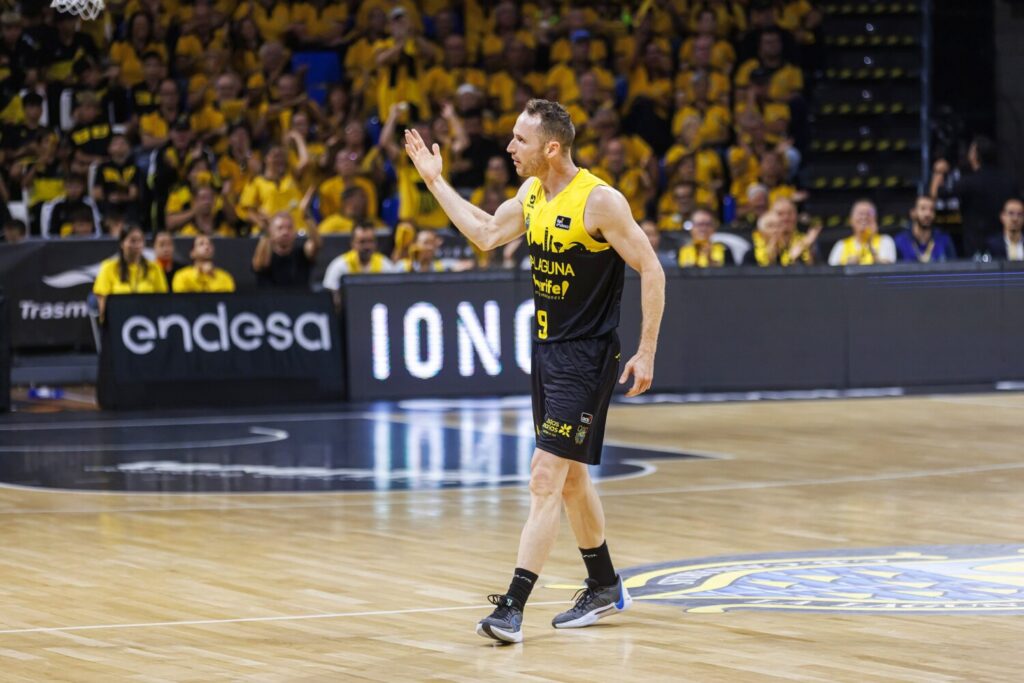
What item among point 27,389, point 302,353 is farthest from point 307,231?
point 27,389

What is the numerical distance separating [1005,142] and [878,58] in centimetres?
220

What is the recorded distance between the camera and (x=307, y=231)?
762 inches

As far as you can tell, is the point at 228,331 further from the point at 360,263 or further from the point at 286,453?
the point at 286,453

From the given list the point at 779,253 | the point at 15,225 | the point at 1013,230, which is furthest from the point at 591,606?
the point at 15,225

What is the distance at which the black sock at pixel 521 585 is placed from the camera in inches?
290

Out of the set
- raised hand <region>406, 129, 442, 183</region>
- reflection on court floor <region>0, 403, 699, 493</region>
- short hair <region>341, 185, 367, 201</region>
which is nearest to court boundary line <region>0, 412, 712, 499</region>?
reflection on court floor <region>0, 403, 699, 493</region>

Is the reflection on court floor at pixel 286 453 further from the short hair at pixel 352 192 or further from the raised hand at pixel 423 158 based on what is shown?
the raised hand at pixel 423 158

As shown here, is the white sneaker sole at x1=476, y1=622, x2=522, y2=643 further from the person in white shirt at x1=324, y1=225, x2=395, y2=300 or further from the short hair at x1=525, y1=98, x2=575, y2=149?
the person in white shirt at x1=324, y1=225, x2=395, y2=300

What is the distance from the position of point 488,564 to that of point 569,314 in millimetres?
2167

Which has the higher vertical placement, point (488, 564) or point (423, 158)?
point (423, 158)

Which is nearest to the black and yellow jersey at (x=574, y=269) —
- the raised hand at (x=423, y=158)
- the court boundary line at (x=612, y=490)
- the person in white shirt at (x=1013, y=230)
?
the raised hand at (x=423, y=158)

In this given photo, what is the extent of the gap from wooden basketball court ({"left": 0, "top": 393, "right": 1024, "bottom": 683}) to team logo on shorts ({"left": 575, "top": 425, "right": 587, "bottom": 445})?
0.81m

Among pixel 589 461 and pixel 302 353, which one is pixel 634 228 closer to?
pixel 589 461

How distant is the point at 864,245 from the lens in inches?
768
